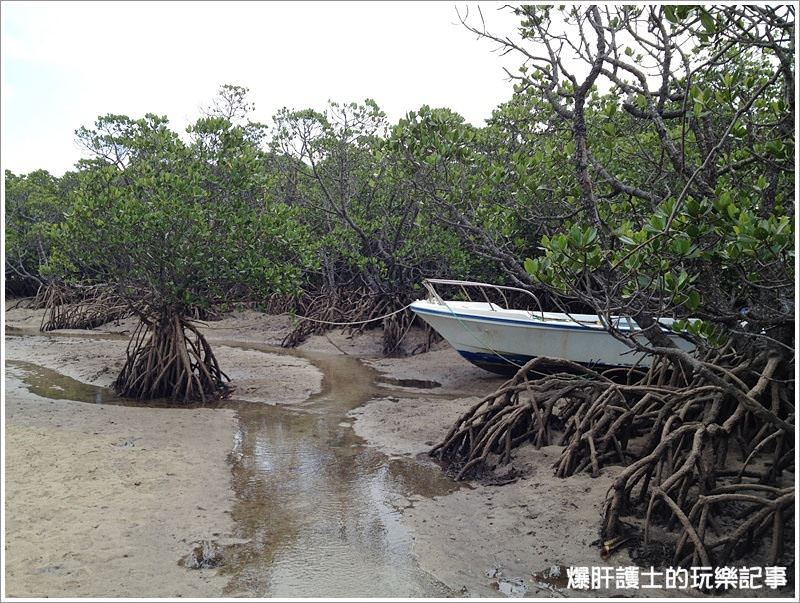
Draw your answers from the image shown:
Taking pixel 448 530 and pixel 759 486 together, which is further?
pixel 448 530

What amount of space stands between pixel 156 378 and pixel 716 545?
693 cm

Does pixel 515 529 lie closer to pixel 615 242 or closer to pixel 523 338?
pixel 615 242

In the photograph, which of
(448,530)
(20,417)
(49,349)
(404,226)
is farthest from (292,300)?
(448,530)

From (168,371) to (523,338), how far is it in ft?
15.1

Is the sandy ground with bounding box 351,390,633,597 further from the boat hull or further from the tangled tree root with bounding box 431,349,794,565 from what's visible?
the boat hull

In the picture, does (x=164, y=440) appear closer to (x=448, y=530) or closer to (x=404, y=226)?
(x=448, y=530)

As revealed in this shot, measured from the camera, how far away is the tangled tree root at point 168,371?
862 cm

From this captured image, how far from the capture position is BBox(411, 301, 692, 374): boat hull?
868 cm

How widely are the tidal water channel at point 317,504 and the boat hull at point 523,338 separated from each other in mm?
1834

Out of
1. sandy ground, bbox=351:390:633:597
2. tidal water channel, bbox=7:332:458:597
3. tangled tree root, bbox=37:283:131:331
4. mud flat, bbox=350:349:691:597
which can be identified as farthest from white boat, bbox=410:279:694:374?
tangled tree root, bbox=37:283:131:331

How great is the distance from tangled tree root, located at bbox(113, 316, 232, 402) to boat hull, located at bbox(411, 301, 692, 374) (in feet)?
10.2

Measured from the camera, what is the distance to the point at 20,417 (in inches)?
273

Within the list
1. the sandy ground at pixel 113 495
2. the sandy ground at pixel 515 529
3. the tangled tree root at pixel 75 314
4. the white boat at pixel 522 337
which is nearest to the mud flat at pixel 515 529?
the sandy ground at pixel 515 529

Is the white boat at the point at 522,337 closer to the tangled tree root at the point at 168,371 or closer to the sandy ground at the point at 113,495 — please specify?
the sandy ground at the point at 113,495
